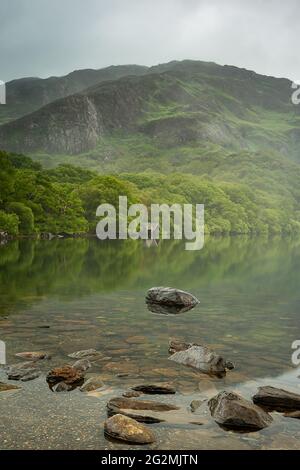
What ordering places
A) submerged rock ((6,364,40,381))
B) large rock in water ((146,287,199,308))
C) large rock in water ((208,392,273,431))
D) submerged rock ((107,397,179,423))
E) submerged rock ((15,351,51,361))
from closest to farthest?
large rock in water ((208,392,273,431))
submerged rock ((107,397,179,423))
submerged rock ((6,364,40,381))
submerged rock ((15,351,51,361))
large rock in water ((146,287,199,308))

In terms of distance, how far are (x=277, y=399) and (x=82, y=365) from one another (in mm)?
6510

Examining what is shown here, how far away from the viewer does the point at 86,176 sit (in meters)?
179

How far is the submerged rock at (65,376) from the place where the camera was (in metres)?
14.3

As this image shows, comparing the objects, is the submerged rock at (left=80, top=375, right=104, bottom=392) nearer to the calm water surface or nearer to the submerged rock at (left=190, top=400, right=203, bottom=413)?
the calm water surface

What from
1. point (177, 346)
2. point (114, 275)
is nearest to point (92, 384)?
point (177, 346)

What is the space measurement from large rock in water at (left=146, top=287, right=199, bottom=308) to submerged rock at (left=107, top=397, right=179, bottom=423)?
15.5 m

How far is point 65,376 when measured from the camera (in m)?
14.5

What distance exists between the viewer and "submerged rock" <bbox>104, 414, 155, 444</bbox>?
35.0 feet

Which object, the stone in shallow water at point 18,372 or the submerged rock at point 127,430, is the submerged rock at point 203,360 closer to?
the stone in shallow water at point 18,372

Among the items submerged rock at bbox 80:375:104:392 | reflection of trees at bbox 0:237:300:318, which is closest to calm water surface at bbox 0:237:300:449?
reflection of trees at bbox 0:237:300:318

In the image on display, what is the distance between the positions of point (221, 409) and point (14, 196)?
99.3 metres

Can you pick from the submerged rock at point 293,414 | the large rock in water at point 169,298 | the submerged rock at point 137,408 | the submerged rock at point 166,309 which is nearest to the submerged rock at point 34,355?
the submerged rock at point 137,408

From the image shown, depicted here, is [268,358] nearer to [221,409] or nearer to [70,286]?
[221,409]

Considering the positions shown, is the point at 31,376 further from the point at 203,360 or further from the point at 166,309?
the point at 166,309
